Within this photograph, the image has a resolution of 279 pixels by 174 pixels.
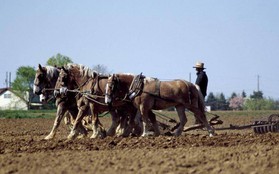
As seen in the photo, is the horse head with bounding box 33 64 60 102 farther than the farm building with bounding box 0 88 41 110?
No

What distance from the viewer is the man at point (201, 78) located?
19.2 meters

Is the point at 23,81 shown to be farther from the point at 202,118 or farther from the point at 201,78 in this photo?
the point at 202,118

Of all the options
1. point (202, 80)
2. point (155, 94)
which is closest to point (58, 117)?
Answer: point (155, 94)

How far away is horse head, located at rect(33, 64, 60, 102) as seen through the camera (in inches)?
758

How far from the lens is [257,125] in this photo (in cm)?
1938

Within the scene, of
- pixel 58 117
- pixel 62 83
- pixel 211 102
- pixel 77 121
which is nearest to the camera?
pixel 77 121

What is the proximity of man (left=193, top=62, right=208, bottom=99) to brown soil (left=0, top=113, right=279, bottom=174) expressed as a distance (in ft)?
10.8

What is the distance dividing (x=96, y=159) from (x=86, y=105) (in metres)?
6.09

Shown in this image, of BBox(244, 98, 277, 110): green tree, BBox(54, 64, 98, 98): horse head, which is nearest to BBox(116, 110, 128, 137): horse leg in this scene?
BBox(54, 64, 98, 98): horse head

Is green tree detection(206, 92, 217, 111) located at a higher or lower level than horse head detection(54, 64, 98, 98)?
higher

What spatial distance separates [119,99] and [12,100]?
88808mm

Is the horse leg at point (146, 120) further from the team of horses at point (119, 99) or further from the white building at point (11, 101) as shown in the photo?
the white building at point (11, 101)

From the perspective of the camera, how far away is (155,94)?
17.5m

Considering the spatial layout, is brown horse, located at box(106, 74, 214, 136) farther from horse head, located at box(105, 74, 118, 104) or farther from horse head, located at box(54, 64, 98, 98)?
horse head, located at box(54, 64, 98, 98)
